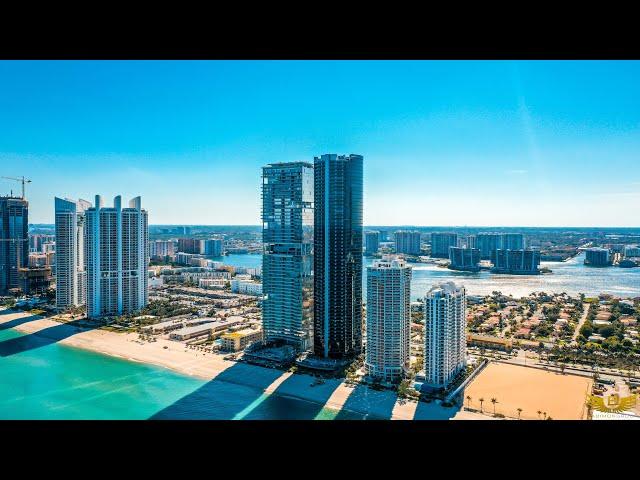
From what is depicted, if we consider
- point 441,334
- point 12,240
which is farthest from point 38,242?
point 441,334

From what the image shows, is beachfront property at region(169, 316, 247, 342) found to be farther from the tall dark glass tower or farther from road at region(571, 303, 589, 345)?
road at region(571, 303, 589, 345)

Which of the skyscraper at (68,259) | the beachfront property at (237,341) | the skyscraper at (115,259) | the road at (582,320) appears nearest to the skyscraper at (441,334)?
the road at (582,320)

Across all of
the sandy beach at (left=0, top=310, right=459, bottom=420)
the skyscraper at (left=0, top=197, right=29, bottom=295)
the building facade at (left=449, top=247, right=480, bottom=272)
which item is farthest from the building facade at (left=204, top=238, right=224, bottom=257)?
the sandy beach at (left=0, top=310, right=459, bottom=420)

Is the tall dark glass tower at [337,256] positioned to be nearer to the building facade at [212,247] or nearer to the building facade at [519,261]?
the building facade at [519,261]

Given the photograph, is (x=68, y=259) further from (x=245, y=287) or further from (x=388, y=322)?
(x=388, y=322)

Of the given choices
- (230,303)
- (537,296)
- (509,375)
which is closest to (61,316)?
(230,303)
